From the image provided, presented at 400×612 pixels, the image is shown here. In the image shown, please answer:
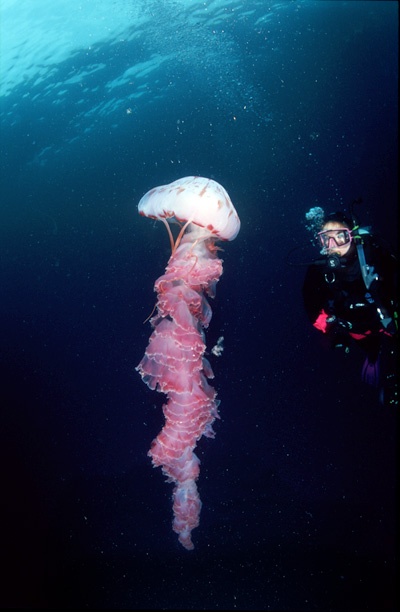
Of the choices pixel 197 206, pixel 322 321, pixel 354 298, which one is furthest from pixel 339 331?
pixel 197 206

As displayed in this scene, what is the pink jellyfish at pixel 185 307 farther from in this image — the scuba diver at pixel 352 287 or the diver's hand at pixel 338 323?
the diver's hand at pixel 338 323

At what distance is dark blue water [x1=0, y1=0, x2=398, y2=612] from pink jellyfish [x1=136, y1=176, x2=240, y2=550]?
445 centimetres

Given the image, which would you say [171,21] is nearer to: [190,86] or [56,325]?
[190,86]

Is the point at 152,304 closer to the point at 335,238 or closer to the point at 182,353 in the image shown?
the point at 182,353

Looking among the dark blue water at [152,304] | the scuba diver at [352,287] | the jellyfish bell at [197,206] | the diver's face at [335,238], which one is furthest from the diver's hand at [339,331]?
the dark blue water at [152,304]

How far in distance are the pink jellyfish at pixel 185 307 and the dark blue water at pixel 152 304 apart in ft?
14.6

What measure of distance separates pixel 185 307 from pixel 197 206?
121cm

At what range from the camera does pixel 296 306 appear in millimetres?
9562

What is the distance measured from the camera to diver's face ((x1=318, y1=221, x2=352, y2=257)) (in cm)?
394

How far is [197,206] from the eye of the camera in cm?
374

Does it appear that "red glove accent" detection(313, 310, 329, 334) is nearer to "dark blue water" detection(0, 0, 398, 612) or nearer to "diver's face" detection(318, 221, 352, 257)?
"diver's face" detection(318, 221, 352, 257)

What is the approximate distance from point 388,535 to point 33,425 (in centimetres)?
1054

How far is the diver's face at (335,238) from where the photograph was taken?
3939mm

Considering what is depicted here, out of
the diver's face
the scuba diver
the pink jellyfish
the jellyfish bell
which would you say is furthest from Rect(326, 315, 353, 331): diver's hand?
the jellyfish bell
